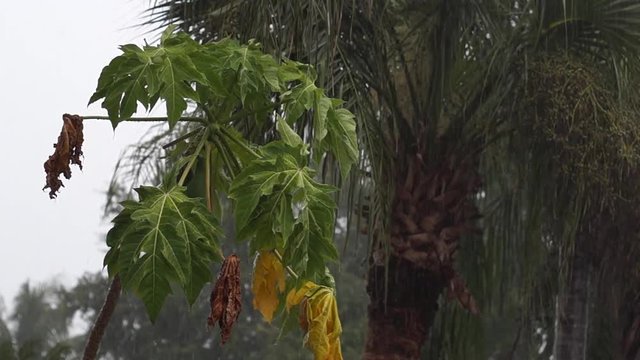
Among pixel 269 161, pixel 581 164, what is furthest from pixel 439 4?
pixel 269 161

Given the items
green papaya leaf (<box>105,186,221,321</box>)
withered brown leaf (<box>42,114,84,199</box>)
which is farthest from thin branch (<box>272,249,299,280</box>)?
withered brown leaf (<box>42,114,84,199</box>)

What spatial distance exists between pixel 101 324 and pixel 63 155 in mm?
474

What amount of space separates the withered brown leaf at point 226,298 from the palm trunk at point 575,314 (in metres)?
6.14

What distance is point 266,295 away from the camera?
333cm

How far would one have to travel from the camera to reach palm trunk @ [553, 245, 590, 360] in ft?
28.7

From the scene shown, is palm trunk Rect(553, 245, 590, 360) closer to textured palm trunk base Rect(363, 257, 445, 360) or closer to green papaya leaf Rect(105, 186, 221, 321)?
textured palm trunk base Rect(363, 257, 445, 360)

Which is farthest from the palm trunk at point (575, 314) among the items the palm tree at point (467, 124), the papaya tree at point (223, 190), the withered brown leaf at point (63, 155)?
the withered brown leaf at point (63, 155)

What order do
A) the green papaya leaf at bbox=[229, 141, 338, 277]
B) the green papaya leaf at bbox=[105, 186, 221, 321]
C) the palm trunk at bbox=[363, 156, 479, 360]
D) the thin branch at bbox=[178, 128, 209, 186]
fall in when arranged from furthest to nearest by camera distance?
Answer: the palm trunk at bbox=[363, 156, 479, 360] → the thin branch at bbox=[178, 128, 209, 186] → the green papaya leaf at bbox=[229, 141, 338, 277] → the green papaya leaf at bbox=[105, 186, 221, 321]

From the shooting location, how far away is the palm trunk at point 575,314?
8.76 m

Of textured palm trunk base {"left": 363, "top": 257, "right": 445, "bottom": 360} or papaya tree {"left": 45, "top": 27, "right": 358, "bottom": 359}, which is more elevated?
textured palm trunk base {"left": 363, "top": 257, "right": 445, "bottom": 360}

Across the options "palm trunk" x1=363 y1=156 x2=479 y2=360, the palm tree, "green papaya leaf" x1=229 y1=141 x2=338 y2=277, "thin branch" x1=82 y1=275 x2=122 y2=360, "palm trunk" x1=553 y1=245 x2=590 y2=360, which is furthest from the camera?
"palm trunk" x1=553 y1=245 x2=590 y2=360

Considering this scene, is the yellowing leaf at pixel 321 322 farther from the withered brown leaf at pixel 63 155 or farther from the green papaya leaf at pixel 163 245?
the withered brown leaf at pixel 63 155

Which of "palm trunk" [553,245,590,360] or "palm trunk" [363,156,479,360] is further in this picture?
"palm trunk" [553,245,590,360]

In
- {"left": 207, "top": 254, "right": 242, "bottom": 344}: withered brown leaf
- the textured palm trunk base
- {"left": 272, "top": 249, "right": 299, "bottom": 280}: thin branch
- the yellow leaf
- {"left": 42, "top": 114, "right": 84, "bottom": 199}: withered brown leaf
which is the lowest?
{"left": 207, "top": 254, "right": 242, "bottom": 344}: withered brown leaf
